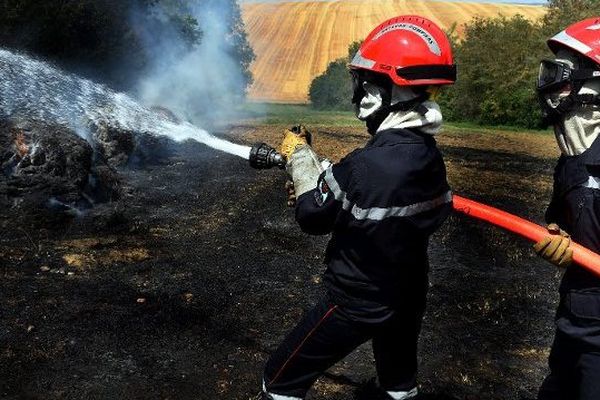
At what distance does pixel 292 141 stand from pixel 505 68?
31.6m

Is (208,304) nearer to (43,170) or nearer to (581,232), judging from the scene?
(581,232)

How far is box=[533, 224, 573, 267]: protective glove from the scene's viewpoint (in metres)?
2.54

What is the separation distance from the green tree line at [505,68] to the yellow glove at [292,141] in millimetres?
27883

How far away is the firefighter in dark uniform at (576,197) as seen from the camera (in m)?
2.54

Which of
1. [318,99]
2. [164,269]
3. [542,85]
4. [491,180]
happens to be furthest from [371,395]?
[318,99]

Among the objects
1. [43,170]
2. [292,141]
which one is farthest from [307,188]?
[43,170]

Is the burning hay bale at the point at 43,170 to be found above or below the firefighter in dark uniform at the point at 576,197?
below

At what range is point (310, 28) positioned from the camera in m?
66.1

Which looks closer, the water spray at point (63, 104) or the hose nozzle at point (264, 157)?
the hose nozzle at point (264, 157)

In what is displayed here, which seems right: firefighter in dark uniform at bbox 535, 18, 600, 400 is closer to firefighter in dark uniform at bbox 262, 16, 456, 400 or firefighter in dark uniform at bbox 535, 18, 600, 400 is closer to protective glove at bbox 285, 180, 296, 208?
firefighter in dark uniform at bbox 262, 16, 456, 400

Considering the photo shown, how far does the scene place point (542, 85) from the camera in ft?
Answer: 9.24

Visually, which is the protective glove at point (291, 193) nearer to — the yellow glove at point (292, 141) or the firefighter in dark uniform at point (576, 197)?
the yellow glove at point (292, 141)

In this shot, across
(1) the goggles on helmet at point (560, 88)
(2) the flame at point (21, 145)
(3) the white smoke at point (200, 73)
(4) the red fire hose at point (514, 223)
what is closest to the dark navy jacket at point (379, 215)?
(4) the red fire hose at point (514, 223)

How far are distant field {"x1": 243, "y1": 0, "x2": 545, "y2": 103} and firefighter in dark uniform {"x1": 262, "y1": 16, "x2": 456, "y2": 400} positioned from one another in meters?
52.6
